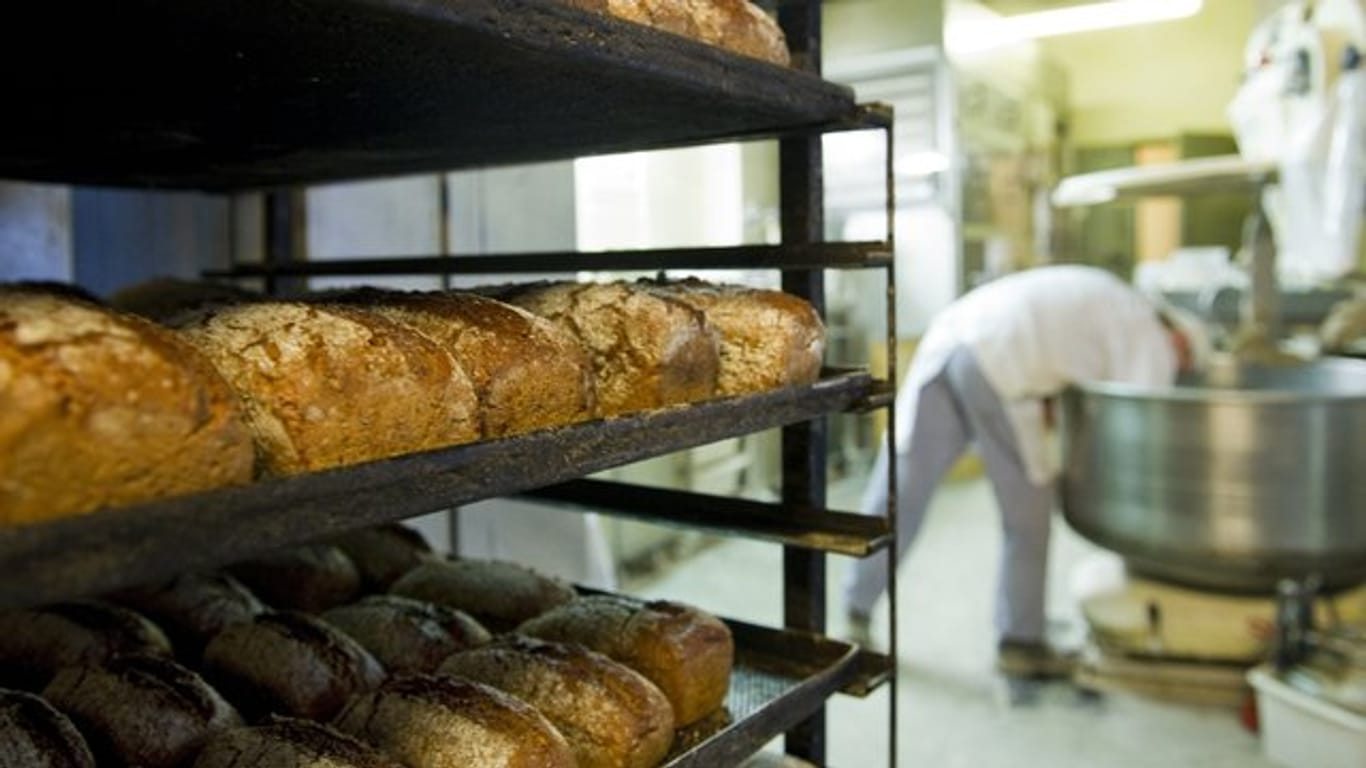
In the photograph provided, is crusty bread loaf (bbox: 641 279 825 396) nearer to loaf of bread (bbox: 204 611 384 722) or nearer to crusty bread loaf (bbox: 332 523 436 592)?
loaf of bread (bbox: 204 611 384 722)

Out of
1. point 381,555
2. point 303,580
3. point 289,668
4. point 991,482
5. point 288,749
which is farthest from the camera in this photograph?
point 991,482

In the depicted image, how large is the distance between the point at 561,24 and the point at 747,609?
9.75 ft

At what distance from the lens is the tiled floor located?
255cm

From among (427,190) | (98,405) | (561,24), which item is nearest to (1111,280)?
(427,190)

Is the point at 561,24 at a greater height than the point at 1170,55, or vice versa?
the point at 1170,55

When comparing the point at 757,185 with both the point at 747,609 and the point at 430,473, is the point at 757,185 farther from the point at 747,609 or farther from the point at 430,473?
the point at 430,473

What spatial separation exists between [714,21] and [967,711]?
7.23ft

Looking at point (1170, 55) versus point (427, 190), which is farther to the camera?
point (1170, 55)

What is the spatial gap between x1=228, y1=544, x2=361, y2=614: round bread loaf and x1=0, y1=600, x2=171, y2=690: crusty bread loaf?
0.23m

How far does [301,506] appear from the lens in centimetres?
70

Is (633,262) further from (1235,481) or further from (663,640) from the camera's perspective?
(1235,481)

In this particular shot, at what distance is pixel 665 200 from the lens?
10.3ft

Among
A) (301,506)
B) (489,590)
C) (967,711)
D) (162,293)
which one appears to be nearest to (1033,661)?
(967,711)

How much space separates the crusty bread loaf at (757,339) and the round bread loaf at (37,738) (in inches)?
29.7
